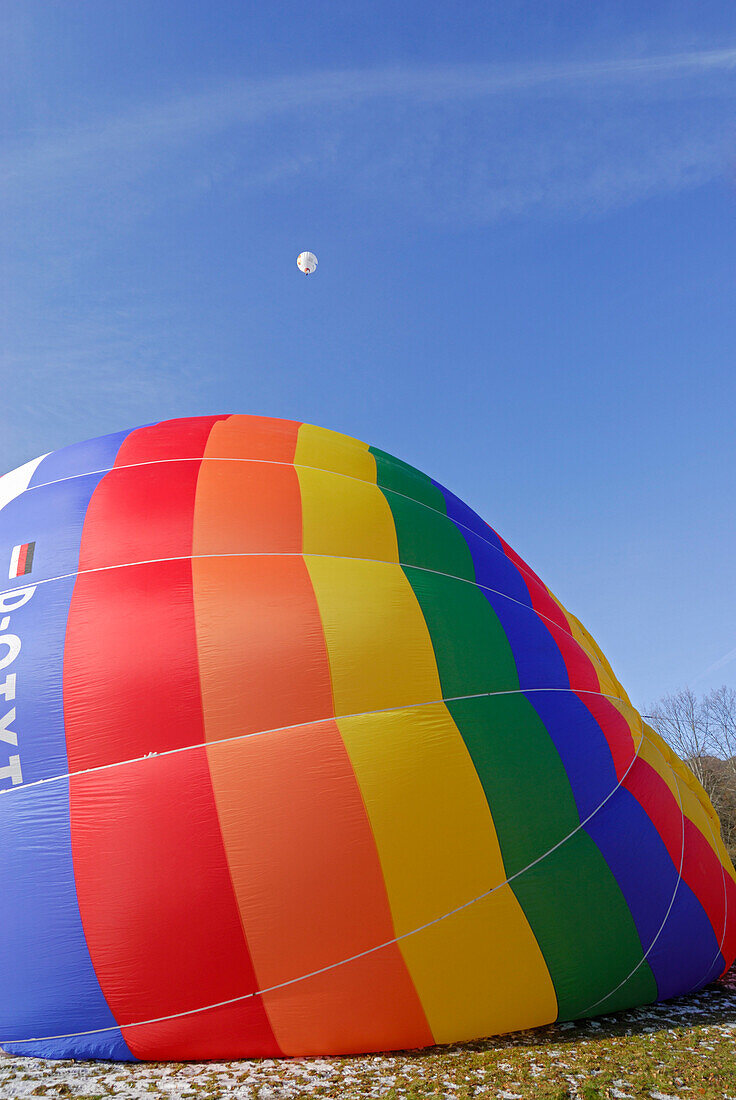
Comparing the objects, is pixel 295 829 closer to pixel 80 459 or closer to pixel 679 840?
pixel 679 840

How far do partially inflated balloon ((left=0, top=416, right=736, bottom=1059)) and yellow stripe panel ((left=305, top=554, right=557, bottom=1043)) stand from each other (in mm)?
19

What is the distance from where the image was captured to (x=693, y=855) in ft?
22.0

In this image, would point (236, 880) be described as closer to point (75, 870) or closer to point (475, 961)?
point (75, 870)

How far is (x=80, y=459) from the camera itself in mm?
7363

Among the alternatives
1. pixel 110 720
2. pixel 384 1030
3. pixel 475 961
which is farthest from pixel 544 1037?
pixel 110 720

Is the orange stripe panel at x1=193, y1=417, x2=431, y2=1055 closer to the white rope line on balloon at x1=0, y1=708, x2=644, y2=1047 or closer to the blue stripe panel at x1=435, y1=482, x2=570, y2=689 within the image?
the white rope line on balloon at x1=0, y1=708, x2=644, y2=1047

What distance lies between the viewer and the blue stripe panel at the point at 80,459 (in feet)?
23.6

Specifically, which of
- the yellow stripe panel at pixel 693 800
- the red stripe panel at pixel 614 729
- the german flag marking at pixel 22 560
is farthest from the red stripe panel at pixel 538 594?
the german flag marking at pixel 22 560

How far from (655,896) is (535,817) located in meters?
1.38

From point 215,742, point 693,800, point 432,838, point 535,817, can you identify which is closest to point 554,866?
point 535,817

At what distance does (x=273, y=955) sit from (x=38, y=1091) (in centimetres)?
157

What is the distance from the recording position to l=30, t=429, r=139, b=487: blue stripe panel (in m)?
7.21

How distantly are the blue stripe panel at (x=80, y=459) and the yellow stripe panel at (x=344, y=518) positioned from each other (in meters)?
1.93

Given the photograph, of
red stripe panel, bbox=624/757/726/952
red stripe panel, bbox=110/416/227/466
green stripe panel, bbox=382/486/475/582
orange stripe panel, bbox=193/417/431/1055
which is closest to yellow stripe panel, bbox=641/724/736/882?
red stripe panel, bbox=624/757/726/952
